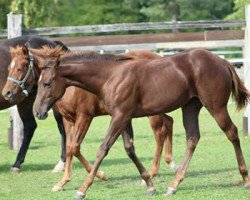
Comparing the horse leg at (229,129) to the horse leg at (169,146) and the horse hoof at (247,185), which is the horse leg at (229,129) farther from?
the horse leg at (169,146)

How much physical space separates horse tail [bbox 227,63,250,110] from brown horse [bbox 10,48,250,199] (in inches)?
1.2

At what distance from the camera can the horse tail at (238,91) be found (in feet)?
32.3

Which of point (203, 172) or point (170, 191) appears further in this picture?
point (203, 172)

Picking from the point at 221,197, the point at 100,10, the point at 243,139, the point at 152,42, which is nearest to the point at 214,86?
the point at 221,197

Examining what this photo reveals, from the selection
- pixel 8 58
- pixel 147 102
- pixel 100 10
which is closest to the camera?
pixel 147 102

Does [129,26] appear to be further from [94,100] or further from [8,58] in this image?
[94,100]

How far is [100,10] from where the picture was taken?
5422cm

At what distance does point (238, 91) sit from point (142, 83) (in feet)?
4.44

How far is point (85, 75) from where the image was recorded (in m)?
9.55

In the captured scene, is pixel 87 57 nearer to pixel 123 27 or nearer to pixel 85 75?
pixel 85 75

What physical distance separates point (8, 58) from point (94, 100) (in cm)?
211

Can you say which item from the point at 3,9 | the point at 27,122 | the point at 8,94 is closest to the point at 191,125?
the point at 8,94

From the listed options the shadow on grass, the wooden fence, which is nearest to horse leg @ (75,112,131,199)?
the shadow on grass

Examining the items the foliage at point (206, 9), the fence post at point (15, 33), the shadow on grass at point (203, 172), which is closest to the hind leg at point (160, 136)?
the shadow on grass at point (203, 172)
